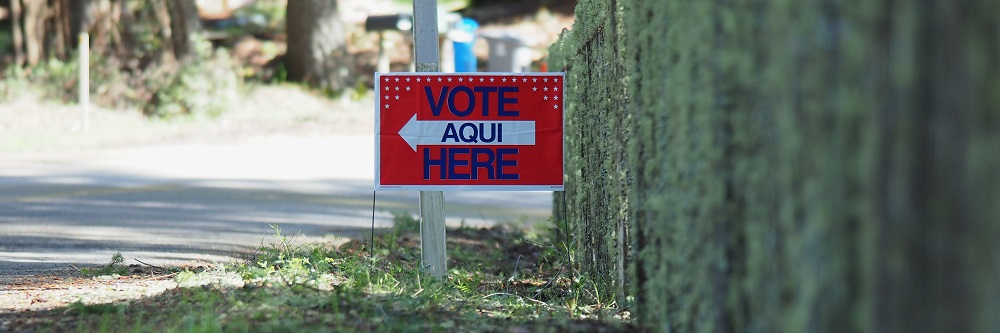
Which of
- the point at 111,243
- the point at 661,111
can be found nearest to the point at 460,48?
the point at 111,243

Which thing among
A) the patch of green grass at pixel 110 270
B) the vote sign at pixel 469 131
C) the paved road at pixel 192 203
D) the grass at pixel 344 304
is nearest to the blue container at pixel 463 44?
the paved road at pixel 192 203

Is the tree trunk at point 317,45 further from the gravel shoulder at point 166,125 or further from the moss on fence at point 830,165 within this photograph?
the moss on fence at point 830,165

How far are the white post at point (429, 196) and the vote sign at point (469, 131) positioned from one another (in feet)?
0.90

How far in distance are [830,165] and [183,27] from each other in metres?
22.6

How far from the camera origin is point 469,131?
651 cm

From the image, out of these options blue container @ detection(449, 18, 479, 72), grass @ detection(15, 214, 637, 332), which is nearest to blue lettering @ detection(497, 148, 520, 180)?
grass @ detection(15, 214, 637, 332)

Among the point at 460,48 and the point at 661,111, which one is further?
the point at 460,48

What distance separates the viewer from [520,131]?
6.56 meters

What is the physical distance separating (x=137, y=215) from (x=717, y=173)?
8520mm

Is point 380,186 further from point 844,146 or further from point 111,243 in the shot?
point 844,146

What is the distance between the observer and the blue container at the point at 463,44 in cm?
2259

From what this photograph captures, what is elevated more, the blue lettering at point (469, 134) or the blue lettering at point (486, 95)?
the blue lettering at point (486, 95)

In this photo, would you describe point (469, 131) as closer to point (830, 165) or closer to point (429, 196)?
point (429, 196)

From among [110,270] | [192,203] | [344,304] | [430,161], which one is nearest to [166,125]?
[192,203]
